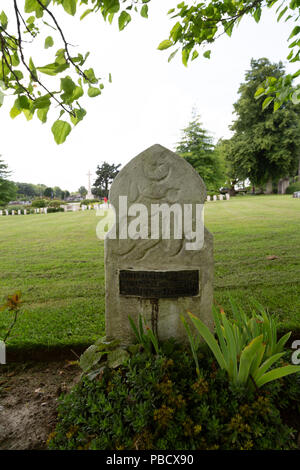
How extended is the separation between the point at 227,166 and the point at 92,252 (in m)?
28.8

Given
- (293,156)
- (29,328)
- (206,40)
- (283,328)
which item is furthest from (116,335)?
(293,156)

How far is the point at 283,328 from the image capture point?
2.82m

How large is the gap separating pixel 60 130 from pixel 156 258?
4.25ft

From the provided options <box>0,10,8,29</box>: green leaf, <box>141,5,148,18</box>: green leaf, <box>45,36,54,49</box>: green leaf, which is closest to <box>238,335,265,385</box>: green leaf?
<box>45,36,54,49</box>: green leaf

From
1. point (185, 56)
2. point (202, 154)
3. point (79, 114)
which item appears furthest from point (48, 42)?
point (202, 154)

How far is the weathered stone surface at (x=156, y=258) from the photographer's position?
2.25 m

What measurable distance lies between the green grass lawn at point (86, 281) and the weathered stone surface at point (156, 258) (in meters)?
0.72

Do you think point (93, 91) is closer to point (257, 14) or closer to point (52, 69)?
point (52, 69)

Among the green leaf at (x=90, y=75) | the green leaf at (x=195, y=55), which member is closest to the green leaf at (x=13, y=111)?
the green leaf at (x=90, y=75)

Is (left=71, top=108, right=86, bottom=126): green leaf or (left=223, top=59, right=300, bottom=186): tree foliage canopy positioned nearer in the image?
(left=71, top=108, right=86, bottom=126): green leaf

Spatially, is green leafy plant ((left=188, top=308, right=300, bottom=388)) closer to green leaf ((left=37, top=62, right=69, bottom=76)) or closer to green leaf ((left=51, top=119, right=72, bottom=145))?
green leaf ((left=51, top=119, right=72, bottom=145))

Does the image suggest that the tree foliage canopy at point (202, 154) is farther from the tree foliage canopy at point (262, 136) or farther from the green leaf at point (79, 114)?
the green leaf at point (79, 114)

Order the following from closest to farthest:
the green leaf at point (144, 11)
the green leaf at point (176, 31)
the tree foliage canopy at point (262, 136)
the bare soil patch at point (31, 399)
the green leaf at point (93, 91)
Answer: the bare soil patch at point (31, 399), the green leaf at point (93, 91), the green leaf at point (144, 11), the green leaf at point (176, 31), the tree foliage canopy at point (262, 136)

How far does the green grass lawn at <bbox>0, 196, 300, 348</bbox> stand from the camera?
2.96 metres
